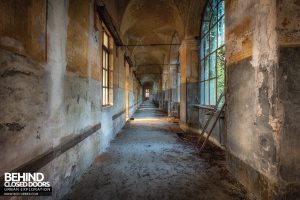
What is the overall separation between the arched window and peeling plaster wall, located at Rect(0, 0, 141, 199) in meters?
3.52

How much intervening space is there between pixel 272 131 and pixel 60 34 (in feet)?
9.67

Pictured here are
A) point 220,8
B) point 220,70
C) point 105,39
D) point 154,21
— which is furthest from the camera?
point 154,21

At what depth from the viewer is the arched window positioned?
537 centimetres

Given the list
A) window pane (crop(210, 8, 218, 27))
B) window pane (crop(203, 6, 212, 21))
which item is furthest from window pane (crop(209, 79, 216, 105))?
window pane (crop(203, 6, 212, 21))

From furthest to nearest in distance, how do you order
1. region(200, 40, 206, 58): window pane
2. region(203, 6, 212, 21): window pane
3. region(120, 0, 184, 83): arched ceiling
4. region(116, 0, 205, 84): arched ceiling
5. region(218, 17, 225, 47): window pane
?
region(120, 0, 184, 83): arched ceiling
region(116, 0, 205, 84): arched ceiling
region(200, 40, 206, 58): window pane
region(203, 6, 212, 21): window pane
region(218, 17, 225, 47): window pane

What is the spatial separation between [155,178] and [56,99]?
6.70 ft

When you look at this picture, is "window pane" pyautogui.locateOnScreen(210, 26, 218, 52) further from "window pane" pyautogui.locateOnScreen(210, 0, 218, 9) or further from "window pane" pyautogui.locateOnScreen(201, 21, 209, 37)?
"window pane" pyautogui.locateOnScreen(210, 0, 218, 9)

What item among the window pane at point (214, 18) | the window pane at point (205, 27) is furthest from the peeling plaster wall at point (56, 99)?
the window pane at point (205, 27)

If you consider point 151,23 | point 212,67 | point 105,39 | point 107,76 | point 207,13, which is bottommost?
point 107,76

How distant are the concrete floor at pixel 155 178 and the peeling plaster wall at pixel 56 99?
→ 361 mm

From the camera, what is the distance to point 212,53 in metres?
6.00

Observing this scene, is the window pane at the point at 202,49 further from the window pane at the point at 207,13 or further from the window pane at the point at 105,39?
the window pane at the point at 105,39

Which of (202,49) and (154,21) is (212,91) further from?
(154,21)

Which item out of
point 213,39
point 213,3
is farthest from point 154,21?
point 213,39
